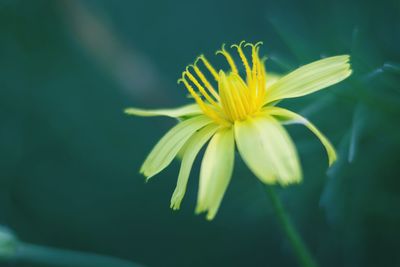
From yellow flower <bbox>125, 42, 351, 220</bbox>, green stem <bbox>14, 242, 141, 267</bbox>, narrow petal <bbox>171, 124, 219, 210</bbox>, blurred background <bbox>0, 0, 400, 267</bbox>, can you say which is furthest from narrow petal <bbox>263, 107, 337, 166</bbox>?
green stem <bbox>14, 242, 141, 267</bbox>

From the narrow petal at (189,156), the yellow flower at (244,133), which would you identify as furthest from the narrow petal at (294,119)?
the narrow petal at (189,156)

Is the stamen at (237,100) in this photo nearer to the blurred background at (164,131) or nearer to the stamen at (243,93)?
the stamen at (243,93)

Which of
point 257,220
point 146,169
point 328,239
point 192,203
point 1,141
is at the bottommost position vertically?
point 328,239

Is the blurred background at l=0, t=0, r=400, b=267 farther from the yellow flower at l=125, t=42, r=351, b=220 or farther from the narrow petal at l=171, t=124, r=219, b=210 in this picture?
the narrow petal at l=171, t=124, r=219, b=210

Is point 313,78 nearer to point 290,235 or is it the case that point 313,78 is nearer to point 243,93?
point 243,93

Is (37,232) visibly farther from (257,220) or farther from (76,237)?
(257,220)

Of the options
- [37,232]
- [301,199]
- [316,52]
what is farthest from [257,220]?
[37,232]

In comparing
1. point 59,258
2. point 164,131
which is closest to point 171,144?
point 59,258
